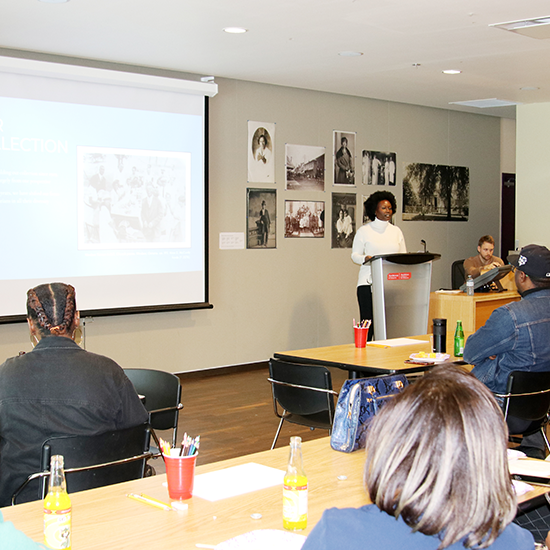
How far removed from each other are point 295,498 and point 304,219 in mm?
6651

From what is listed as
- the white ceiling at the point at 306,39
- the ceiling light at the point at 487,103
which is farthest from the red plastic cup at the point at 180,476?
the ceiling light at the point at 487,103

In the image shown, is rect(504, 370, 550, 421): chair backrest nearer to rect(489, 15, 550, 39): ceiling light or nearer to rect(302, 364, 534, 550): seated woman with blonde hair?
rect(302, 364, 534, 550): seated woman with blonde hair

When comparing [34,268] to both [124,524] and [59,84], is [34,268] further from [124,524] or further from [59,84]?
[124,524]

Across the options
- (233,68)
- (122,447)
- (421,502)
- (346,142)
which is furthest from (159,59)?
(421,502)

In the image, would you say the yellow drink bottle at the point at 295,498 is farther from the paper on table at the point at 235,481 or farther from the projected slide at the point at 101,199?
the projected slide at the point at 101,199

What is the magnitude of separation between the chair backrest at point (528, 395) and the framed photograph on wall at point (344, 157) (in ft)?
16.4

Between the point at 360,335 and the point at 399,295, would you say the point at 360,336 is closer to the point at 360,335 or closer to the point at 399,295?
the point at 360,335

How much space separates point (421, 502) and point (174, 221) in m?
6.22

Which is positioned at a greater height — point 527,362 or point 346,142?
point 346,142

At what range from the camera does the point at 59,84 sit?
6383mm

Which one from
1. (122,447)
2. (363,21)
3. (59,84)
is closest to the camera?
(122,447)

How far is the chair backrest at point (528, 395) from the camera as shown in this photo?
3854 mm

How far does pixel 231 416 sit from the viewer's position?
6070 millimetres

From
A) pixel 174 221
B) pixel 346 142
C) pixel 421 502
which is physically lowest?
pixel 421 502
